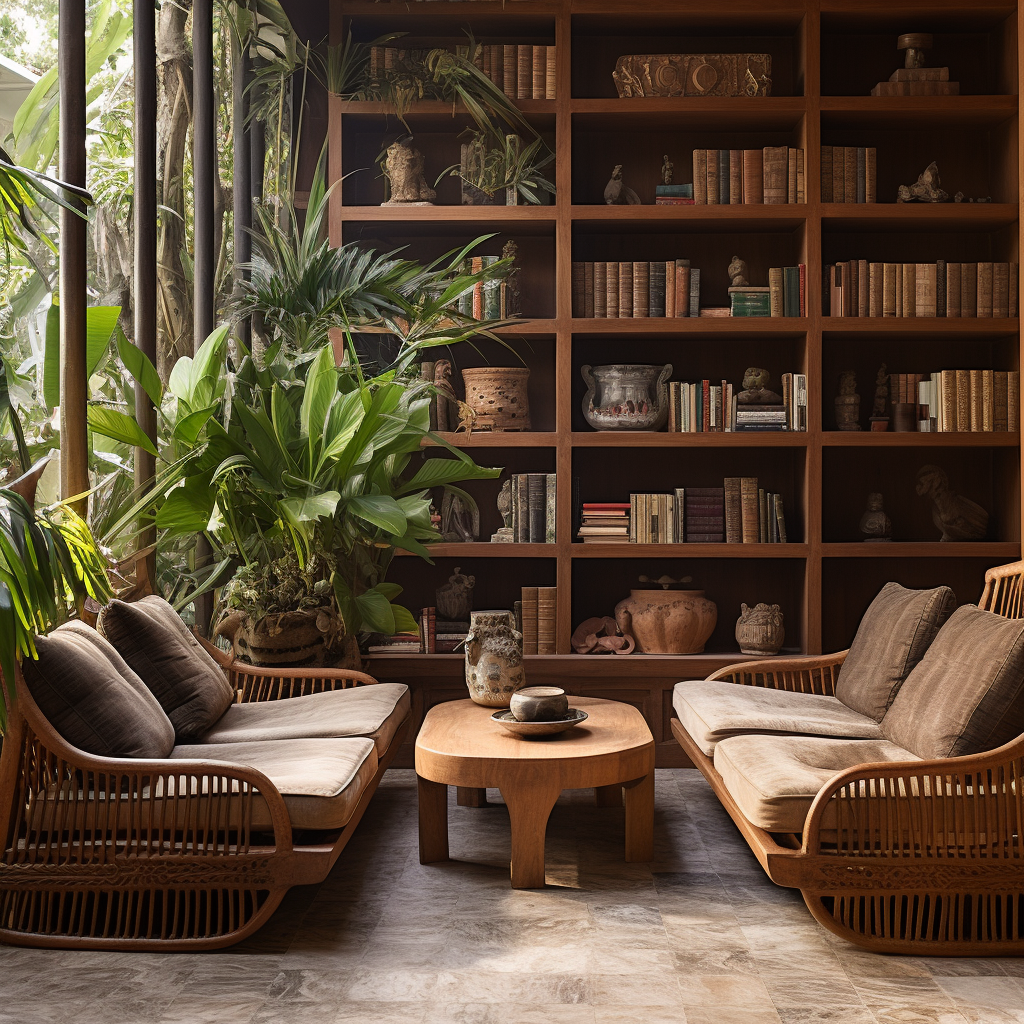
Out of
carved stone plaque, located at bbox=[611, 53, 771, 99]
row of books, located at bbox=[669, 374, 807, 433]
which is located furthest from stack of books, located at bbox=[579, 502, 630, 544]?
carved stone plaque, located at bbox=[611, 53, 771, 99]

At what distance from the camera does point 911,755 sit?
2855 millimetres

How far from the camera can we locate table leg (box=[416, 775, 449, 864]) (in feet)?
10.2

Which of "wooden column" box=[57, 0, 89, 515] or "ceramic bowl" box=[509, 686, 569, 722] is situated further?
"ceramic bowl" box=[509, 686, 569, 722]

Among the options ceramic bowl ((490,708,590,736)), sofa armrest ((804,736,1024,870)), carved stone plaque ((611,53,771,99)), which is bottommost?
sofa armrest ((804,736,1024,870))

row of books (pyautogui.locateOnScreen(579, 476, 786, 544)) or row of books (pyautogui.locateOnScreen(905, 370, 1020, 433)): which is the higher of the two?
row of books (pyautogui.locateOnScreen(905, 370, 1020, 433))

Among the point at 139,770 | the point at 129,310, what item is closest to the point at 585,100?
the point at 129,310

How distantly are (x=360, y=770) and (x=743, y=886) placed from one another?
1047mm

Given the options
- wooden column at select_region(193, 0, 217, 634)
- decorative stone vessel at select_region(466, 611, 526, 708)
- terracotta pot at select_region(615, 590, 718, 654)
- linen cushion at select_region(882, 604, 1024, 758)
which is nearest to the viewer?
linen cushion at select_region(882, 604, 1024, 758)

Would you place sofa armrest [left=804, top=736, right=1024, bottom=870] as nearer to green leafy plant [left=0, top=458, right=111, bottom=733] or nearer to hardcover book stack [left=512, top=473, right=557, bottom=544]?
green leafy plant [left=0, top=458, right=111, bottom=733]

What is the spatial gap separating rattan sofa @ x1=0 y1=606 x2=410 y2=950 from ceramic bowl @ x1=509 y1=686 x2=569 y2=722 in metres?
0.75

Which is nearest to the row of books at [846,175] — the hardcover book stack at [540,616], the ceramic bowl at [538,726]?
the hardcover book stack at [540,616]

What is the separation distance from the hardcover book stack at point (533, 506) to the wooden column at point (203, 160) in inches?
52.7

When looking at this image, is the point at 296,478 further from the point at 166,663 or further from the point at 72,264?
the point at 72,264

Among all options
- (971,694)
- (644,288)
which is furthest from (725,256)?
(971,694)
